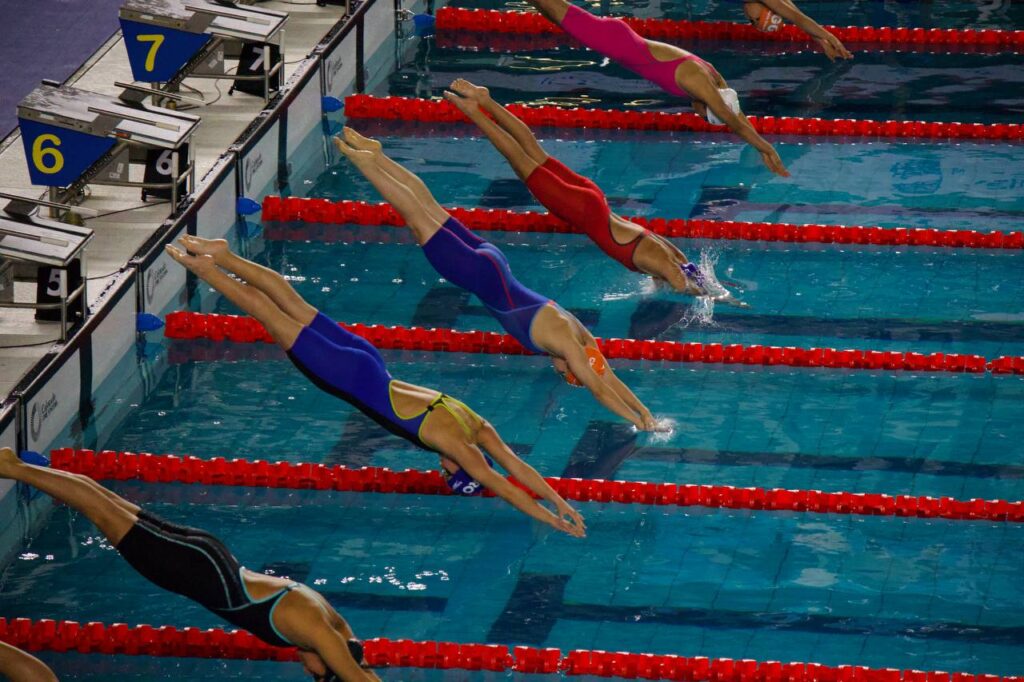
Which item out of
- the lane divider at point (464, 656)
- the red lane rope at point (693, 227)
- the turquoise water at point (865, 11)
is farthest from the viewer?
the turquoise water at point (865, 11)

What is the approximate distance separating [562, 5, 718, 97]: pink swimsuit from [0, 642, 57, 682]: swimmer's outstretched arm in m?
5.04

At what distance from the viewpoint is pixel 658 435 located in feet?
23.7

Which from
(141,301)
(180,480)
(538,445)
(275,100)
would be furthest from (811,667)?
(275,100)

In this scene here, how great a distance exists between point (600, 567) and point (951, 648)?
4.18 ft

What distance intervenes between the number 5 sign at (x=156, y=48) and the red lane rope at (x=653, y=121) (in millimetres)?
1286

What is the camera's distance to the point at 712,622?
6.06 meters

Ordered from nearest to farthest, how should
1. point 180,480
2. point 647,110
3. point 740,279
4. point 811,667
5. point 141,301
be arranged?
point 811,667
point 180,480
point 141,301
point 740,279
point 647,110

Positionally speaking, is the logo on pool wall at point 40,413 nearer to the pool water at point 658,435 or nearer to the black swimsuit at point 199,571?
the pool water at point 658,435

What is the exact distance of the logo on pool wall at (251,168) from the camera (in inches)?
355

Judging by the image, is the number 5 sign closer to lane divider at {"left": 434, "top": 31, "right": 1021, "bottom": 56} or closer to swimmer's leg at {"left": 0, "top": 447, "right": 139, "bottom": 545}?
lane divider at {"left": 434, "top": 31, "right": 1021, "bottom": 56}

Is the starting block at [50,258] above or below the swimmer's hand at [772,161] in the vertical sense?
below

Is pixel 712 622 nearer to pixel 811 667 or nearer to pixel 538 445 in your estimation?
pixel 811 667

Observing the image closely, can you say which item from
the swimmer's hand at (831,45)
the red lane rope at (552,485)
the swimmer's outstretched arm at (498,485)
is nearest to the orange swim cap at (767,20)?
the swimmer's hand at (831,45)

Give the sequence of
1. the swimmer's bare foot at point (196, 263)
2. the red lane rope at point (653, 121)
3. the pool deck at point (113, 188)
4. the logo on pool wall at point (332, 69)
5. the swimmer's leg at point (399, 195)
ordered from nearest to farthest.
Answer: the swimmer's bare foot at point (196, 263) < the swimmer's leg at point (399, 195) < the pool deck at point (113, 188) < the red lane rope at point (653, 121) < the logo on pool wall at point (332, 69)
